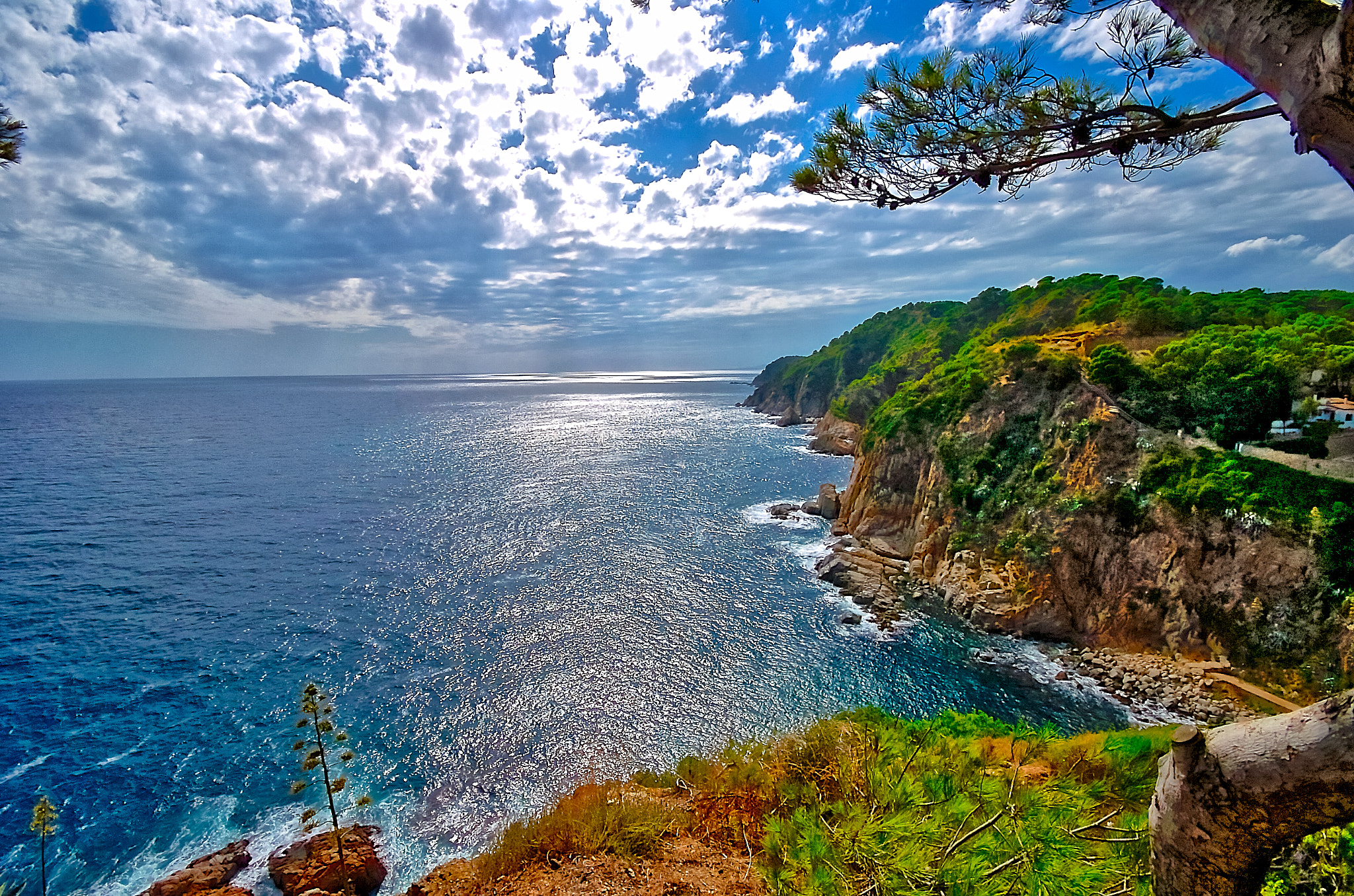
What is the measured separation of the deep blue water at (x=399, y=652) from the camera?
1862 centimetres

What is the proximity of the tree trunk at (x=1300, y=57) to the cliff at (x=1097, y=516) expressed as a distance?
26.9 metres

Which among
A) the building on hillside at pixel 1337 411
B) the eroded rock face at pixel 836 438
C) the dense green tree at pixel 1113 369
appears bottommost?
the eroded rock face at pixel 836 438

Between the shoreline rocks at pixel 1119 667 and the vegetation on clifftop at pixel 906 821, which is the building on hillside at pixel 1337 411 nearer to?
the shoreline rocks at pixel 1119 667

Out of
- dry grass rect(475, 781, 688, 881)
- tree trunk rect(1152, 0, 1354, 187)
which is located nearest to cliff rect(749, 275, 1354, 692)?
dry grass rect(475, 781, 688, 881)

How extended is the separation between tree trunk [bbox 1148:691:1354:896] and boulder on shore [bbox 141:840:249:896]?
68.3 feet

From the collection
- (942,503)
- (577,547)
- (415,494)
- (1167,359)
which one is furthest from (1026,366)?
(415,494)

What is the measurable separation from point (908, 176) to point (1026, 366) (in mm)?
34138

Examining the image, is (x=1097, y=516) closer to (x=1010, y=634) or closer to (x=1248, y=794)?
(x=1010, y=634)

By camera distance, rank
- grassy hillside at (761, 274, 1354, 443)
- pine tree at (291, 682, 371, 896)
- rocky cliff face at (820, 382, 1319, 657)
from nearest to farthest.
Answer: pine tree at (291, 682, 371, 896)
rocky cliff face at (820, 382, 1319, 657)
grassy hillside at (761, 274, 1354, 443)

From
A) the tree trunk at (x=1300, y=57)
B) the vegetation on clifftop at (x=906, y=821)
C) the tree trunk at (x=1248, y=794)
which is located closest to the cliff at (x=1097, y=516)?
the vegetation on clifftop at (x=906, y=821)

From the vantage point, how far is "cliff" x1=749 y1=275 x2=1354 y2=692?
835 inches

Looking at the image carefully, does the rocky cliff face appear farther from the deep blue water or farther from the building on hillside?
the building on hillside

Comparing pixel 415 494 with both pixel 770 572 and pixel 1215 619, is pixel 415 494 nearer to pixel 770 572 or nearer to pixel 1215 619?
pixel 770 572

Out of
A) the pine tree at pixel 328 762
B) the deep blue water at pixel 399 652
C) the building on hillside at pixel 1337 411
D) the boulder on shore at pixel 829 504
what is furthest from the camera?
the boulder on shore at pixel 829 504
